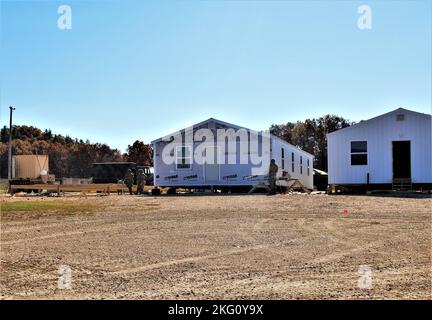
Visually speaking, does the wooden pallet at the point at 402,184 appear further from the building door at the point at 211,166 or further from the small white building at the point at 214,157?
the building door at the point at 211,166

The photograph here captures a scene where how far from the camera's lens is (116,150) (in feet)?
280

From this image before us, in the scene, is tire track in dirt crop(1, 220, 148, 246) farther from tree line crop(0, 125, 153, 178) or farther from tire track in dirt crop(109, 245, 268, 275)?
tree line crop(0, 125, 153, 178)

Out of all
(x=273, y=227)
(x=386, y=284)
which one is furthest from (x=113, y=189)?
(x=386, y=284)

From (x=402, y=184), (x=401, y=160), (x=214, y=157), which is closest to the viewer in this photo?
(x=402, y=184)

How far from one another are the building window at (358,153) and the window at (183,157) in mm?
9610

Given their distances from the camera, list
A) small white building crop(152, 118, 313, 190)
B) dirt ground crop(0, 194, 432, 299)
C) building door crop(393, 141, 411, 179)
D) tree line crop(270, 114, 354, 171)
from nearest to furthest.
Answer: dirt ground crop(0, 194, 432, 299), building door crop(393, 141, 411, 179), small white building crop(152, 118, 313, 190), tree line crop(270, 114, 354, 171)

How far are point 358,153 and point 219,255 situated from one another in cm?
2000

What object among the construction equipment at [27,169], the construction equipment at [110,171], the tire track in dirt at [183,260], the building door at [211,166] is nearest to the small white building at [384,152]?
the building door at [211,166]

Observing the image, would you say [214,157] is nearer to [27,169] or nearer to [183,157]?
[183,157]

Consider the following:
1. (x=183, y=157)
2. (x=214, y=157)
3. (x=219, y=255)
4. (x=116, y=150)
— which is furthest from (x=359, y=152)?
(x=116, y=150)

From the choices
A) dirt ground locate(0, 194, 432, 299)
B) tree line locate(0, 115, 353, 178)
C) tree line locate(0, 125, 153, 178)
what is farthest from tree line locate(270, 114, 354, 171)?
dirt ground locate(0, 194, 432, 299)

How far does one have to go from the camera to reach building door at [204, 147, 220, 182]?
29734mm
